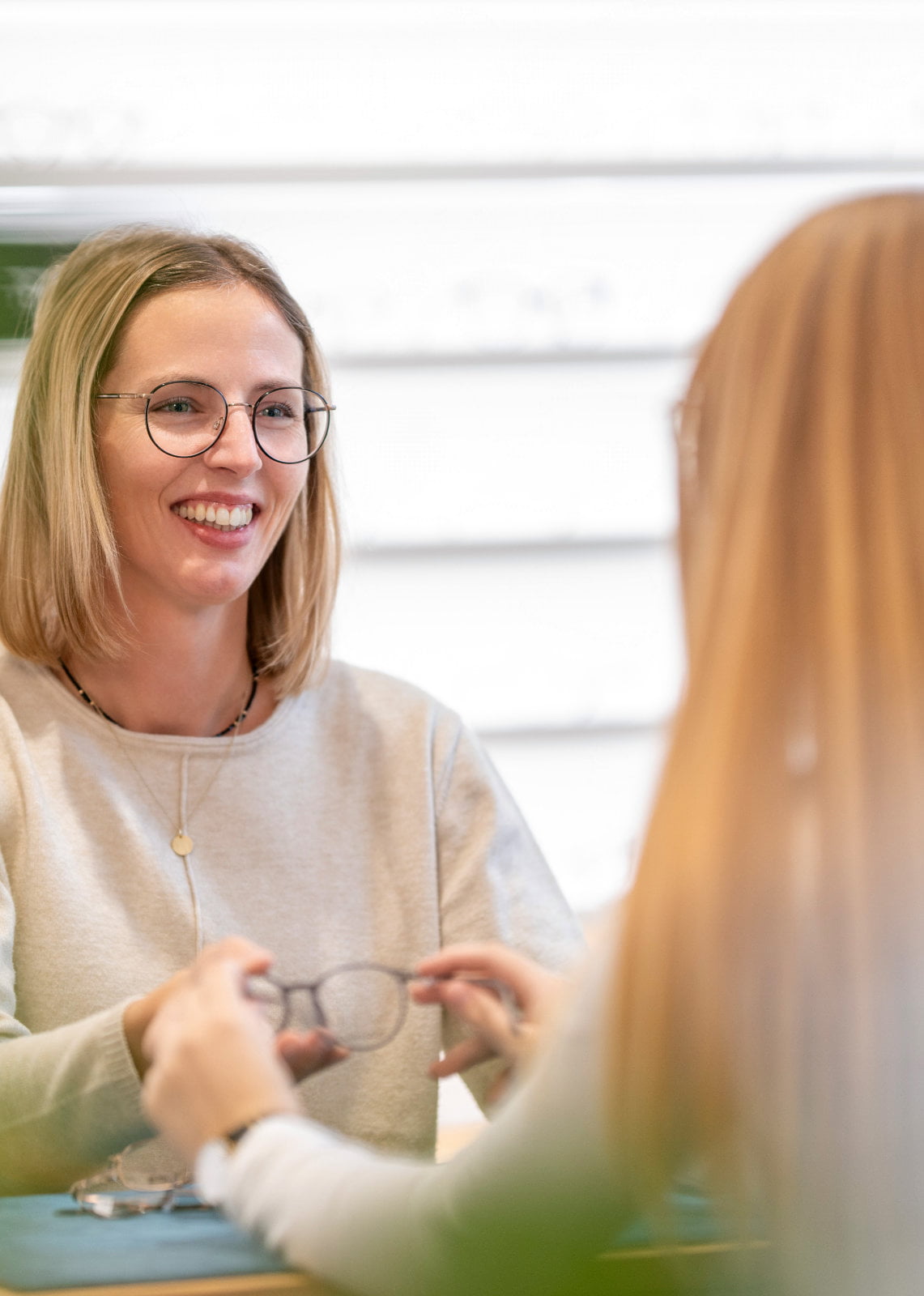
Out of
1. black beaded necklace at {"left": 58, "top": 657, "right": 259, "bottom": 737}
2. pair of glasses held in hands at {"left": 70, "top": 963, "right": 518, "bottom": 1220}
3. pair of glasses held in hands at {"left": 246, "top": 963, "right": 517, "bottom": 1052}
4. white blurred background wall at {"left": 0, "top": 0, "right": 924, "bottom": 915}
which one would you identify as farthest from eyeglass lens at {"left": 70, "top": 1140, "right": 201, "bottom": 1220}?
white blurred background wall at {"left": 0, "top": 0, "right": 924, "bottom": 915}

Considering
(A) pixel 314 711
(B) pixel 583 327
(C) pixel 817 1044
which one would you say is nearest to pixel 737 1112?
(C) pixel 817 1044

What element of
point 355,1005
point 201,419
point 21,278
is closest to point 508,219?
point 201,419

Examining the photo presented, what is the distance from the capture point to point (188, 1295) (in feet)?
2.26

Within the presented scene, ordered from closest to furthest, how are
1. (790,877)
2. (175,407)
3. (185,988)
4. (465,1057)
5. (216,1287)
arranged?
(790,877) → (216,1287) → (185,988) → (465,1057) → (175,407)

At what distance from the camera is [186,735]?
1237 millimetres

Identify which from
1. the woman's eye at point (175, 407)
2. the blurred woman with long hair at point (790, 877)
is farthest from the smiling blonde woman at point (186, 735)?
the blurred woman with long hair at point (790, 877)

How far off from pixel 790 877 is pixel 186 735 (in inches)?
30.8

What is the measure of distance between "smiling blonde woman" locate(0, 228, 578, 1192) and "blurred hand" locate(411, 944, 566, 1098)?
22 cm

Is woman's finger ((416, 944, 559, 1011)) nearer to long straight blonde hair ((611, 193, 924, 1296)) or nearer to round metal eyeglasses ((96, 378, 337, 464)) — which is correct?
long straight blonde hair ((611, 193, 924, 1296))

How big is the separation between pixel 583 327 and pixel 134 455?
3.18 feet

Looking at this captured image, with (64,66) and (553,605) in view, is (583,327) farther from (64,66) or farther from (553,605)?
(64,66)

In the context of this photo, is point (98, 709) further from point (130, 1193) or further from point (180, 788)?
point (130, 1193)

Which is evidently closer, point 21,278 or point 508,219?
point 21,278

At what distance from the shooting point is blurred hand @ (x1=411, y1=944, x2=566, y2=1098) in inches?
34.0
